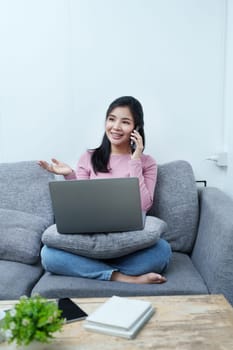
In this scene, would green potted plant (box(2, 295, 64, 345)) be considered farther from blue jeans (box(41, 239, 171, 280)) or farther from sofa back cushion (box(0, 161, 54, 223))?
A: sofa back cushion (box(0, 161, 54, 223))

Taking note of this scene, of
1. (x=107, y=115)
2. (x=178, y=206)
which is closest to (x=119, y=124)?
(x=107, y=115)

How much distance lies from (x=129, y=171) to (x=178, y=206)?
293 millimetres

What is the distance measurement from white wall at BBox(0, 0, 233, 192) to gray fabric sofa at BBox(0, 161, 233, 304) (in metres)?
0.22

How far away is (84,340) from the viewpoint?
961 mm

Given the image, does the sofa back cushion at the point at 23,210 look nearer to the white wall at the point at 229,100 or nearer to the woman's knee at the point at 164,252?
the woman's knee at the point at 164,252

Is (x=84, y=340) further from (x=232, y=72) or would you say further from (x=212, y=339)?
(x=232, y=72)

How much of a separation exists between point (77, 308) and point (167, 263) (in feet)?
1.92

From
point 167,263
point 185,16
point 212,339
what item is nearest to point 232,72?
point 185,16

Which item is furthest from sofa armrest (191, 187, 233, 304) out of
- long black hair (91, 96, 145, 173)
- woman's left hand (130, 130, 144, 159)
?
long black hair (91, 96, 145, 173)

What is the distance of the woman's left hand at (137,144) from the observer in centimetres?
180

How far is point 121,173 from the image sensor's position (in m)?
1.85

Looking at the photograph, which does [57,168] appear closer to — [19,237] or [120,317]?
[19,237]

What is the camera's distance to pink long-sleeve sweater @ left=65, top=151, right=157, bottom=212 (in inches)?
70.3

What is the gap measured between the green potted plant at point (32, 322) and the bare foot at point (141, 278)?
671 millimetres
